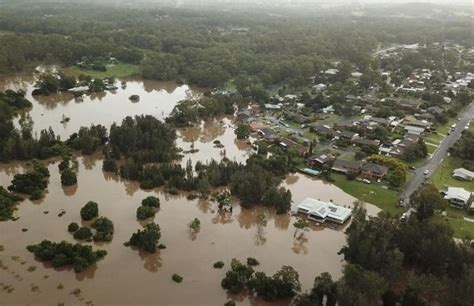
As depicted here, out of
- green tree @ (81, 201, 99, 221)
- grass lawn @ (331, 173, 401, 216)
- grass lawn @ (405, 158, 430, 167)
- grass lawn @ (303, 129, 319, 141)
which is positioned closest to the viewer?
green tree @ (81, 201, 99, 221)

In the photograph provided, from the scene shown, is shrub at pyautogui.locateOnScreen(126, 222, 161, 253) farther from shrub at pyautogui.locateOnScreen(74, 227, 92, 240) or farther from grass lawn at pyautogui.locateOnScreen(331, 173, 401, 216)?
grass lawn at pyautogui.locateOnScreen(331, 173, 401, 216)

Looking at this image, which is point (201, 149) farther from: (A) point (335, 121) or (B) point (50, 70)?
(B) point (50, 70)

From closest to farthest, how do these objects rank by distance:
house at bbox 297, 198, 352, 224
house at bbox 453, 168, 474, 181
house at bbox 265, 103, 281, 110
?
house at bbox 297, 198, 352, 224, house at bbox 453, 168, 474, 181, house at bbox 265, 103, 281, 110

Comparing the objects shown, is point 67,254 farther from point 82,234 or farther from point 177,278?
point 177,278

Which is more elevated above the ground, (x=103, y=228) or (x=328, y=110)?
(x=103, y=228)

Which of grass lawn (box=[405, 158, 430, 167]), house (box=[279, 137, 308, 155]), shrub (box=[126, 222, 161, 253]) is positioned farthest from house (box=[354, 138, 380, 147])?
shrub (box=[126, 222, 161, 253])

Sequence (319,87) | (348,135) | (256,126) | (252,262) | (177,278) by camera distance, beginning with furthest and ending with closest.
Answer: (319,87), (256,126), (348,135), (252,262), (177,278)

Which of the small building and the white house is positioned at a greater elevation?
the small building

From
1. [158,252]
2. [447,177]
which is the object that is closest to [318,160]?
[447,177]
